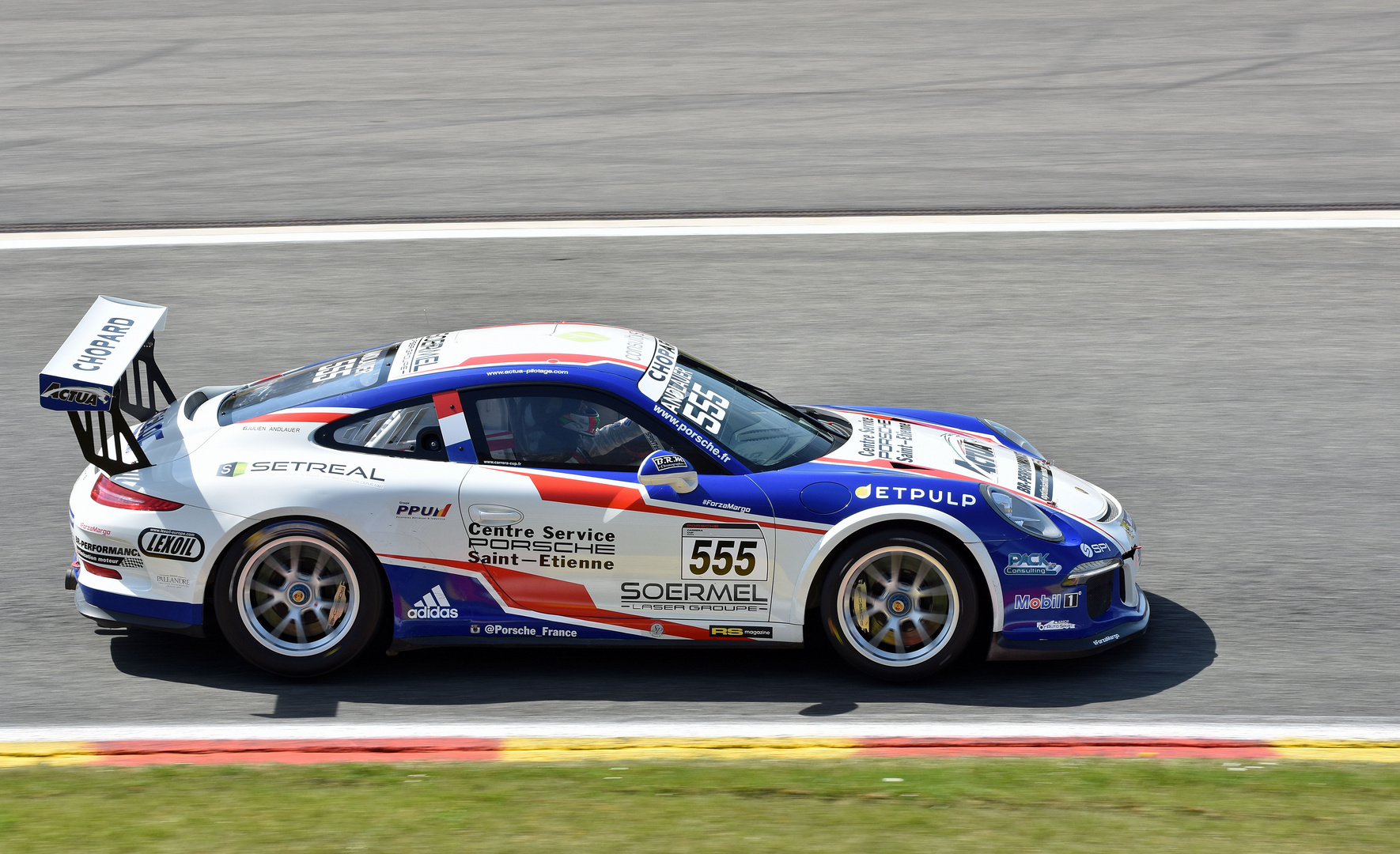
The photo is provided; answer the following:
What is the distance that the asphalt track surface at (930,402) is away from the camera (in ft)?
19.0

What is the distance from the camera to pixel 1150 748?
527 cm

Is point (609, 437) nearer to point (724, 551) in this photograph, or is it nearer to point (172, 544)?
point (724, 551)

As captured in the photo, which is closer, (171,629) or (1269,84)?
(171,629)

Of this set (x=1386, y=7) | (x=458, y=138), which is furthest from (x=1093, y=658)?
(x=1386, y=7)

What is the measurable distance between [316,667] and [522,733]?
0.95 m

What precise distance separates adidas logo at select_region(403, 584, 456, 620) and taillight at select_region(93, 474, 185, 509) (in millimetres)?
Result: 1016

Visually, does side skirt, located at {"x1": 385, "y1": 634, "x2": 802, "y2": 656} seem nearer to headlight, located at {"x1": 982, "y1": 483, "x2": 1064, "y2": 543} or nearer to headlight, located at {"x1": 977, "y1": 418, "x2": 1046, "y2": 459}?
headlight, located at {"x1": 982, "y1": 483, "x2": 1064, "y2": 543}

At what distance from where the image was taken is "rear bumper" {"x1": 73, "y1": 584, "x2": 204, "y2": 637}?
580 centimetres

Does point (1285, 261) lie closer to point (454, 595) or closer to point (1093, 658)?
point (1093, 658)

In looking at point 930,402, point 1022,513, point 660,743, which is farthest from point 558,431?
point 930,402

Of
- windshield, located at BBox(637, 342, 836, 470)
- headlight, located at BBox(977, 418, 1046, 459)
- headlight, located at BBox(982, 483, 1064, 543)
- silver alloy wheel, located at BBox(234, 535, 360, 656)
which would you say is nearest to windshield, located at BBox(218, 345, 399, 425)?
silver alloy wheel, located at BBox(234, 535, 360, 656)

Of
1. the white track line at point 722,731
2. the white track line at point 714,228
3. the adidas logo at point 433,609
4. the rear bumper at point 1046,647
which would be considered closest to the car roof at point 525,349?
the adidas logo at point 433,609

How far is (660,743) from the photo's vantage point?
5.35m

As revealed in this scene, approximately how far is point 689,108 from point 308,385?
36.4 feet
